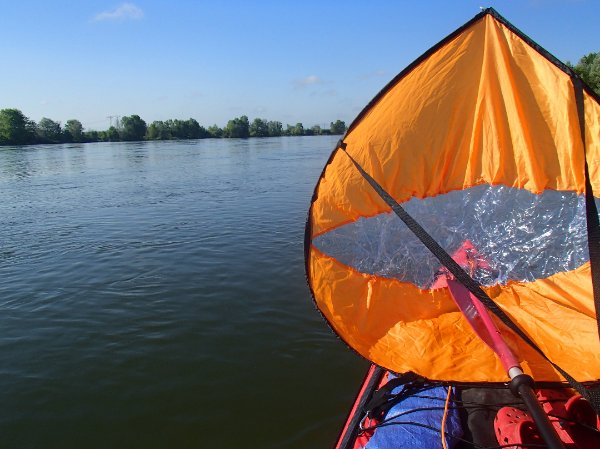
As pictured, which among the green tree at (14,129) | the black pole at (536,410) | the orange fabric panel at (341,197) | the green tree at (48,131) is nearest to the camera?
the black pole at (536,410)

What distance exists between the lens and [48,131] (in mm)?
103750

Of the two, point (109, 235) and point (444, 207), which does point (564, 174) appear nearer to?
point (444, 207)

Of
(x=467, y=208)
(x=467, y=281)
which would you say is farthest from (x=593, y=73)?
(x=467, y=281)

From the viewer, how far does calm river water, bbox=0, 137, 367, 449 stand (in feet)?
17.6

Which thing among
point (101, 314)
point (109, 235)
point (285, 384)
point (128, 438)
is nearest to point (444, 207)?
point (285, 384)

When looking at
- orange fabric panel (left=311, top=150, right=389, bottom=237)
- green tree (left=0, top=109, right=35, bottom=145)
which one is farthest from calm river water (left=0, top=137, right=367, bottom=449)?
green tree (left=0, top=109, right=35, bottom=145)

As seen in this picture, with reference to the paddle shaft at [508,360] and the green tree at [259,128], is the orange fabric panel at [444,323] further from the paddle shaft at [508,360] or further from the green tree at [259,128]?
the green tree at [259,128]

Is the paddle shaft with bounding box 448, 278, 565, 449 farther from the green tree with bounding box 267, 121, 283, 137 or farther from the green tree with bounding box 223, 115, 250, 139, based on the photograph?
the green tree with bounding box 267, 121, 283, 137

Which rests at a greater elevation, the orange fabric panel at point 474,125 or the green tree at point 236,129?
the green tree at point 236,129

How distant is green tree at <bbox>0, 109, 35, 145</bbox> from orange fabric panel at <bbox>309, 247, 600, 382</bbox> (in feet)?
367

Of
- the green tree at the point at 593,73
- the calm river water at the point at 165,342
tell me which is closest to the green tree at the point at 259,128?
the green tree at the point at 593,73

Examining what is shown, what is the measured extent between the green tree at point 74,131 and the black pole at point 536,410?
4904 inches

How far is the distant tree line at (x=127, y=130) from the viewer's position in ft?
313

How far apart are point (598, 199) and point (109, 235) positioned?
1345 cm
